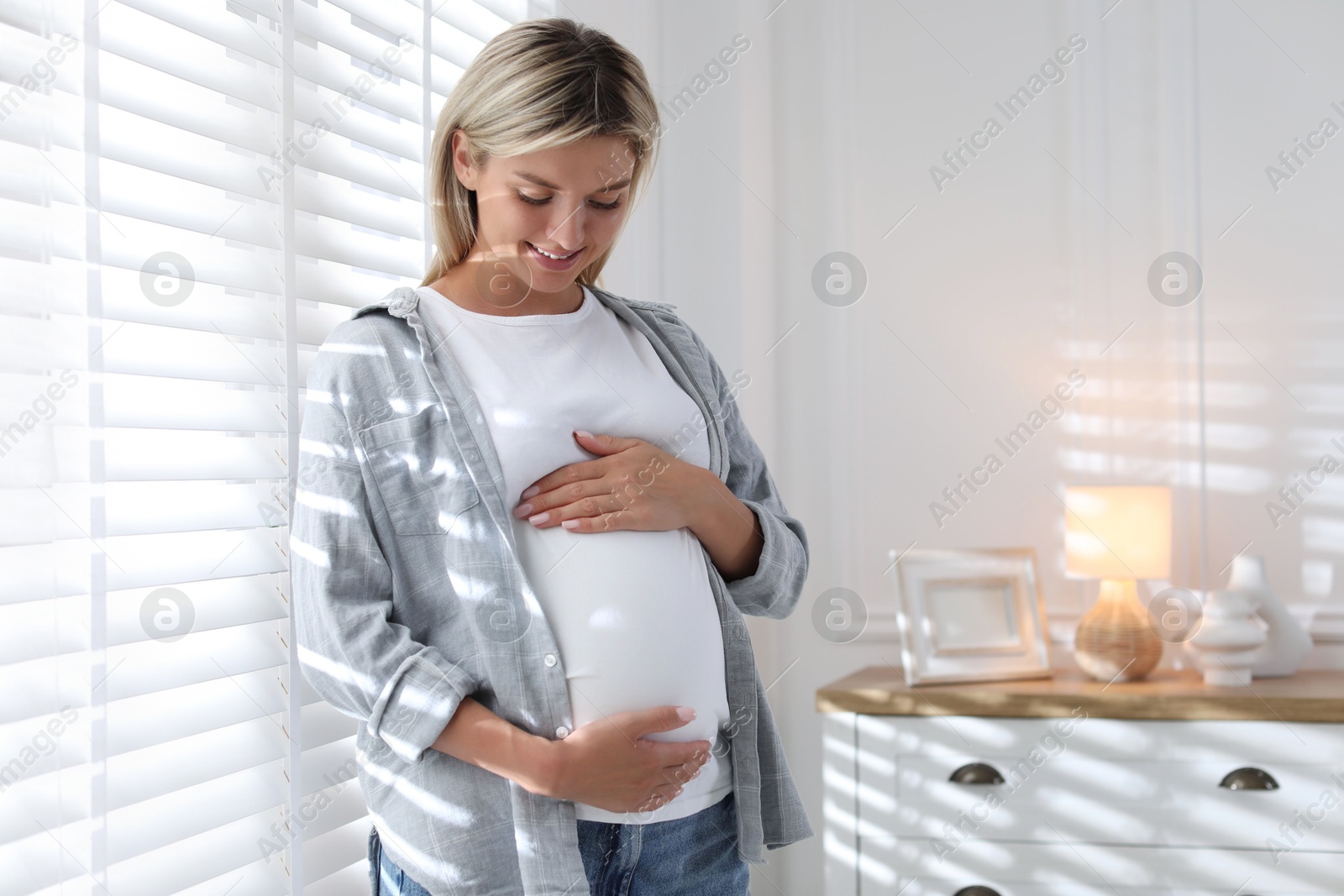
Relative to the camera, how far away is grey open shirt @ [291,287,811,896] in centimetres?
85

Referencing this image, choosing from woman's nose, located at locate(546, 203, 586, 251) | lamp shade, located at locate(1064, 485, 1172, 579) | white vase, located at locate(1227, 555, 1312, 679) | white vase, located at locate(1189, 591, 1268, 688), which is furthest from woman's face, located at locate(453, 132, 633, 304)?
white vase, located at locate(1227, 555, 1312, 679)

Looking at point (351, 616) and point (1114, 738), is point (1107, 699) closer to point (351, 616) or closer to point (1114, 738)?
point (1114, 738)

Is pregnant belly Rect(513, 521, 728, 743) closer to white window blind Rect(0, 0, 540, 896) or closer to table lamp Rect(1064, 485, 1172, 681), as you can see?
white window blind Rect(0, 0, 540, 896)

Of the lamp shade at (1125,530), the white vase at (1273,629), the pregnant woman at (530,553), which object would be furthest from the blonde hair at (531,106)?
the white vase at (1273,629)

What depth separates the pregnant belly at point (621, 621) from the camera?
3.03ft

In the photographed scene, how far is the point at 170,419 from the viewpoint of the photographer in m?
1.03

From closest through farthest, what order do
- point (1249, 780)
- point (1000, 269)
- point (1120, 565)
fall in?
point (1249, 780) → point (1120, 565) → point (1000, 269)

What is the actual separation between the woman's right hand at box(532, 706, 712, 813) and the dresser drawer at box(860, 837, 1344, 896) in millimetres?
1029

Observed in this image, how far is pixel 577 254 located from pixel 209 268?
1.30ft

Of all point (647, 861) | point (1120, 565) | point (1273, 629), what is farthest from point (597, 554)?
point (1273, 629)

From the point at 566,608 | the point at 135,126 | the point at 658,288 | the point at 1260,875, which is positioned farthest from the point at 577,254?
A: the point at 1260,875

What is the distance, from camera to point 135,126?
101 centimetres

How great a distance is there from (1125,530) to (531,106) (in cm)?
145

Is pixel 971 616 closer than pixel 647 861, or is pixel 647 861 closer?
pixel 647 861
